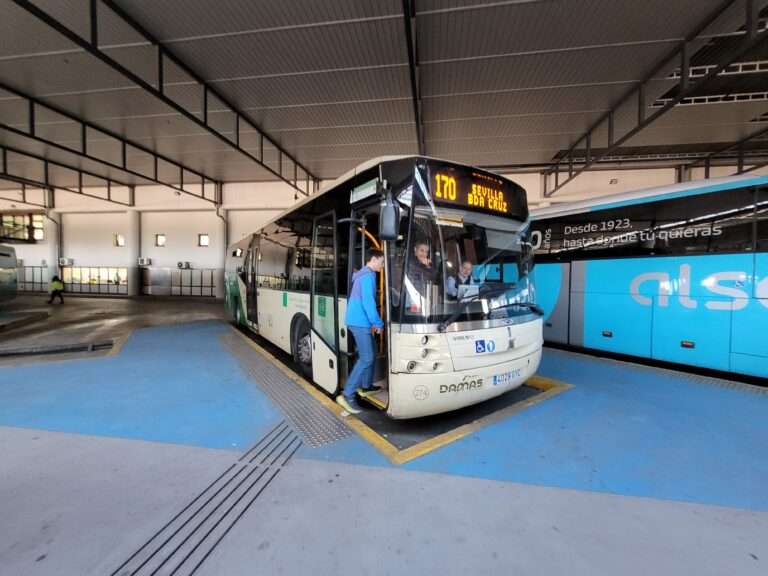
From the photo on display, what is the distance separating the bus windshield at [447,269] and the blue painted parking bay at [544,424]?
1.34m

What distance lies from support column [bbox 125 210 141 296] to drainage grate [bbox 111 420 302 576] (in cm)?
2270

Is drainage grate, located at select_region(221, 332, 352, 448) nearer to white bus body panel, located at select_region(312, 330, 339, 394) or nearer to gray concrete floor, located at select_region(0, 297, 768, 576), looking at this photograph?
white bus body panel, located at select_region(312, 330, 339, 394)

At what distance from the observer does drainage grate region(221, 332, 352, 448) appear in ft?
11.8

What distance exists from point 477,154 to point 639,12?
23.9 ft

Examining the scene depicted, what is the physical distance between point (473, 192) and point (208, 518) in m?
3.67

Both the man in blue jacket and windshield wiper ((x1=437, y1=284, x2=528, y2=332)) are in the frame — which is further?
the man in blue jacket

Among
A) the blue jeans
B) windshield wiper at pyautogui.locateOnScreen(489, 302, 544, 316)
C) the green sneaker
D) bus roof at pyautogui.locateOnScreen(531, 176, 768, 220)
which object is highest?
bus roof at pyautogui.locateOnScreen(531, 176, 768, 220)

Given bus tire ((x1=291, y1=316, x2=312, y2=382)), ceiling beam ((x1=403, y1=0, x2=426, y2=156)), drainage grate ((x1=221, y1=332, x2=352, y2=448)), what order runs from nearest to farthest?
1. drainage grate ((x1=221, y1=332, x2=352, y2=448))
2. ceiling beam ((x1=403, y1=0, x2=426, y2=156))
3. bus tire ((x1=291, y1=316, x2=312, y2=382))

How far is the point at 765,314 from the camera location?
4.89 m

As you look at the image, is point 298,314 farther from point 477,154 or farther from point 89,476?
point 477,154

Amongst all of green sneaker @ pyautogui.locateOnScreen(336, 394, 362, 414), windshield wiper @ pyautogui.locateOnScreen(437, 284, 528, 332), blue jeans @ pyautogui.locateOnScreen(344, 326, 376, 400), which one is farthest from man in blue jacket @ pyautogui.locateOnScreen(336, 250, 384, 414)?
windshield wiper @ pyautogui.locateOnScreen(437, 284, 528, 332)

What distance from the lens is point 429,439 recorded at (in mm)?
3498

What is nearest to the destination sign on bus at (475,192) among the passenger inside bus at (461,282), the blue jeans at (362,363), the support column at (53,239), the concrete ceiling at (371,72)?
the passenger inside bus at (461,282)

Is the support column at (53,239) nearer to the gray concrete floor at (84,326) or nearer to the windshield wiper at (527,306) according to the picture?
the gray concrete floor at (84,326)
